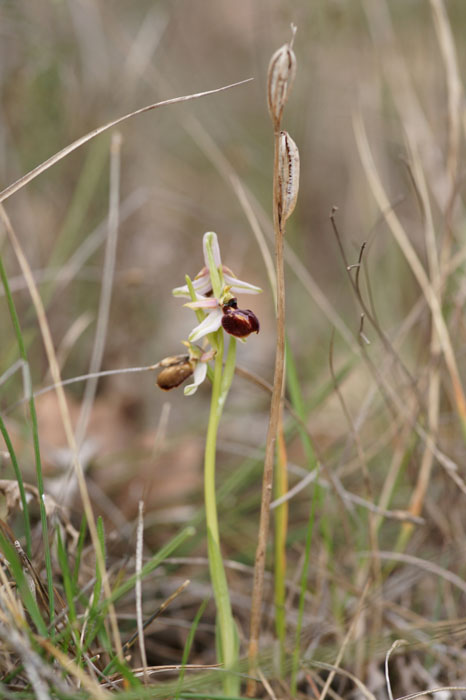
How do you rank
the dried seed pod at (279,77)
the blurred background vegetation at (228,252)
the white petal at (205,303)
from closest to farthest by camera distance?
the dried seed pod at (279,77) < the white petal at (205,303) < the blurred background vegetation at (228,252)

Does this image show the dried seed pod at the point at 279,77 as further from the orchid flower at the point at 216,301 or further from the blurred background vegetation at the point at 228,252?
the blurred background vegetation at the point at 228,252

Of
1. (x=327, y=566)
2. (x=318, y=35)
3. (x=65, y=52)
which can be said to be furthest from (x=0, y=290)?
(x=318, y=35)

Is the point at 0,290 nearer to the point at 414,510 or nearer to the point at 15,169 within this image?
the point at 15,169

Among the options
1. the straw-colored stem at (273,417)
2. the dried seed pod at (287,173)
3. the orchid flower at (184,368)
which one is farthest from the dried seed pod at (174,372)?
the dried seed pod at (287,173)

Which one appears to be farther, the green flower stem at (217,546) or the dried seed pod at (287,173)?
the green flower stem at (217,546)

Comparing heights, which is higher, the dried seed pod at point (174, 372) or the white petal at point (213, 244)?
the white petal at point (213, 244)

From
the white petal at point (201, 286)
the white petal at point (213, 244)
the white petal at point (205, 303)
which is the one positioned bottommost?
the white petal at point (205, 303)
